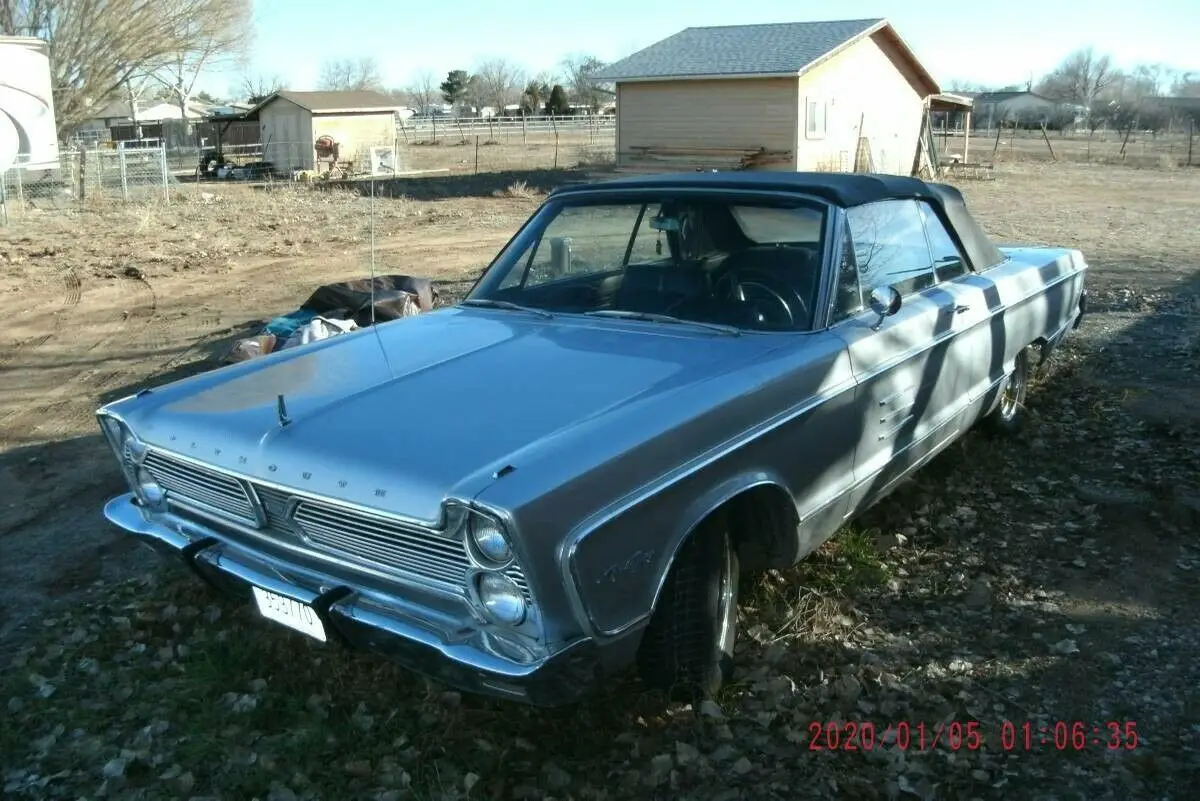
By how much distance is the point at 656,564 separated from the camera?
2.88 meters

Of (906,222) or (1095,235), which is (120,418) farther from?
(1095,235)

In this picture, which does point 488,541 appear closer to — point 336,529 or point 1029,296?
point 336,529

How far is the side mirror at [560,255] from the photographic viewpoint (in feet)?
15.1

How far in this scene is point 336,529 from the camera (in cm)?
293

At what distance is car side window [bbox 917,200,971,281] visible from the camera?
192 inches

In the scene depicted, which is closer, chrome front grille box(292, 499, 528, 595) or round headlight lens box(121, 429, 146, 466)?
chrome front grille box(292, 499, 528, 595)

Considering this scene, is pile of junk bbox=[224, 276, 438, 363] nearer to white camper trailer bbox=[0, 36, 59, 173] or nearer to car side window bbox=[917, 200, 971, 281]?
car side window bbox=[917, 200, 971, 281]

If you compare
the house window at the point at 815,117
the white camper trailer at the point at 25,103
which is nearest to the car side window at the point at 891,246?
the house window at the point at 815,117

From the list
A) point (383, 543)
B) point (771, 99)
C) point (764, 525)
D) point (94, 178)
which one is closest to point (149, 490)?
point (383, 543)

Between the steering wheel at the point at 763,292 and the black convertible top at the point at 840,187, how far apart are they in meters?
0.39

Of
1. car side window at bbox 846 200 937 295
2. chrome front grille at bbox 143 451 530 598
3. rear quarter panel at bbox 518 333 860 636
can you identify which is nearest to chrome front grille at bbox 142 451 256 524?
chrome front grille at bbox 143 451 530 598

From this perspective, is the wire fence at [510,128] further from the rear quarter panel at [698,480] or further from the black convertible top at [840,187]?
the rear quarter panel at [698,480]

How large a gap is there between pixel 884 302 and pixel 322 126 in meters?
36.2
